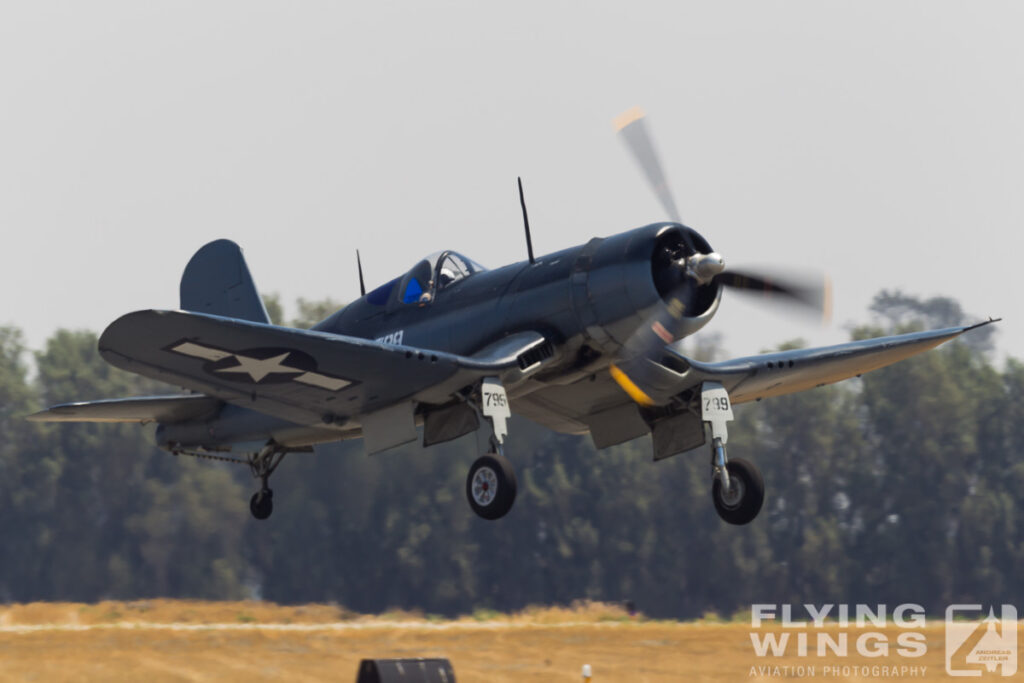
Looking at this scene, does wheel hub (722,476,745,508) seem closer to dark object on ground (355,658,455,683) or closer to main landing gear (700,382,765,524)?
main landing gear (700,382,765,524)

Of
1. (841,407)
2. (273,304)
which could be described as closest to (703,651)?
(841,407)

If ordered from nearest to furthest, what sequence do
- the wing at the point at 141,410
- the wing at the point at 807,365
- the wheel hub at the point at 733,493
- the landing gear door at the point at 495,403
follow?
the landing gear door at the point at 495,403 → the wheel hub at the point at 733,493 → the wing at the point at 807,365 → the wing at the point at 141,410

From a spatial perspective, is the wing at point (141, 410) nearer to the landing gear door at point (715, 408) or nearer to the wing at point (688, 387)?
the wing at point (688, 387)

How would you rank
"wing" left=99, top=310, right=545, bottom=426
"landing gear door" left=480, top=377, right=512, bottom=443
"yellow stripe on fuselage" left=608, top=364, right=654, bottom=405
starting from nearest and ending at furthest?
"wing" left=99, top=310, right=545, bottom=426
"landing gear door" left=480, top=377, right=512, bottom=443
"yellow stripe on fuselage" left=608, top=364, right=654, bottom=405

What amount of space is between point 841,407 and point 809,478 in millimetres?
3988

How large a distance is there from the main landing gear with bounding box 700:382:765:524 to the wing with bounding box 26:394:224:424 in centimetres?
659

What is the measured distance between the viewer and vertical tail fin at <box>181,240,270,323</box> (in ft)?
63.2

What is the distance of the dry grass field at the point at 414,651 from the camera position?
57.8 feet

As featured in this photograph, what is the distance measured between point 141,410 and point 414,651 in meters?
5.49

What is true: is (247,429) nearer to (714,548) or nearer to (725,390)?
(725,390)

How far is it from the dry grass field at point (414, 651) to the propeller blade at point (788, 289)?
5.73 metres

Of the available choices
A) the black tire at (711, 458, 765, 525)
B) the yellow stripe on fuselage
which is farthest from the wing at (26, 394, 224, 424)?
the black tire at (711, 458, 765, 525)

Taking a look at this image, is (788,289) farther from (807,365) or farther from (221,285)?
(221,285)

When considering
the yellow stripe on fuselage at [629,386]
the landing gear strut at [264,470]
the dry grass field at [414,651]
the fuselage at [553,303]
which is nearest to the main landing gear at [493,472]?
the fuselage at [553,303]
